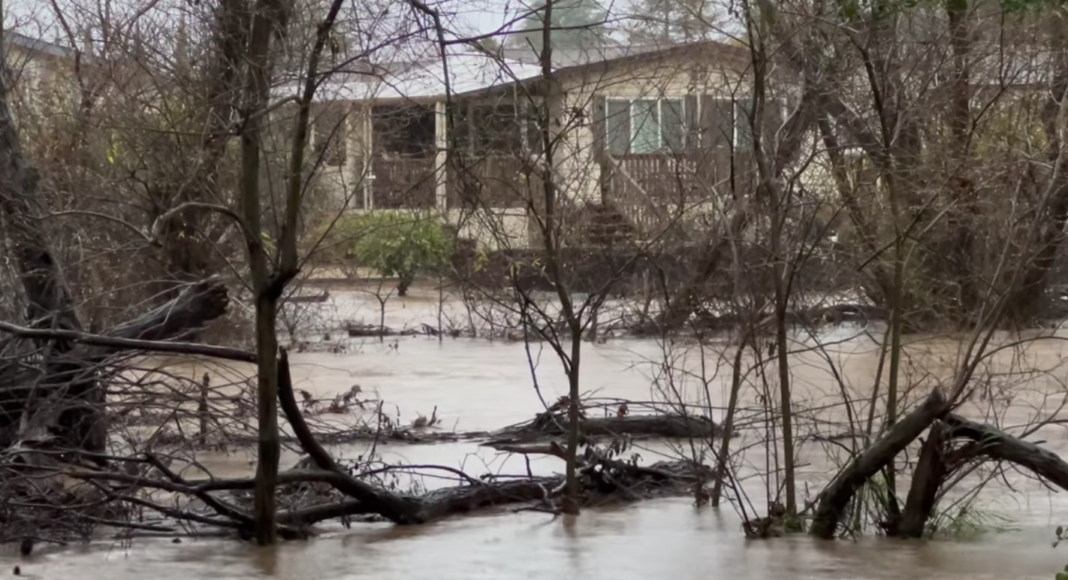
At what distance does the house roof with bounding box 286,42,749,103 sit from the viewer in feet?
29.5

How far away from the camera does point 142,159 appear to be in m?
11.8

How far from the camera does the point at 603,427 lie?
38.8 ft

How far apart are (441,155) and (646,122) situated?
3319 millimetres

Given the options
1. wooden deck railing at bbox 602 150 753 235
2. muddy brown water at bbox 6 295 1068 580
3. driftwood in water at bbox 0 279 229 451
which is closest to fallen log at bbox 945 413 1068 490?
muddy brown water at bbox 6 295 1068 580

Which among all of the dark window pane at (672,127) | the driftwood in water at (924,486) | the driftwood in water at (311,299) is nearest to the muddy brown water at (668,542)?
the driftwood in water at (924,486)

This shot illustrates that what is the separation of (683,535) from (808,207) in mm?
2034

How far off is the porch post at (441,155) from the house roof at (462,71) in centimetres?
15

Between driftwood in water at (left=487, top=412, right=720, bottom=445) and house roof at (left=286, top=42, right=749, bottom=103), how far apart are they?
2630 mm

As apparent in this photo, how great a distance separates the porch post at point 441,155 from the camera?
1000cm

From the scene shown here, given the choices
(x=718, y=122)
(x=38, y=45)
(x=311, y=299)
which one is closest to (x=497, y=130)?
(x=718, y=122)

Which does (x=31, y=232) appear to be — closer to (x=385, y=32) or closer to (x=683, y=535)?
(x=385, y=32)

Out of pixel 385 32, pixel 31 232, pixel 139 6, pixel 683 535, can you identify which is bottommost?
pixel 683 535

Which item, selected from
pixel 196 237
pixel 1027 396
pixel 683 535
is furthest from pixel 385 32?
pixel 196 237

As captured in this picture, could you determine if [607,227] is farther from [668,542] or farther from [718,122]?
[668,542]
